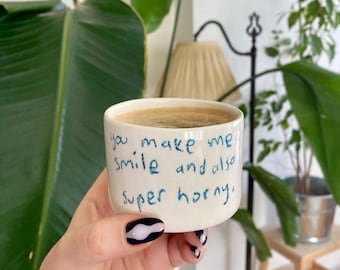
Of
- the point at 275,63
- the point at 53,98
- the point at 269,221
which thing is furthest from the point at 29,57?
the point at 269,221

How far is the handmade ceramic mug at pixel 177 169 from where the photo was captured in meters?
0.33

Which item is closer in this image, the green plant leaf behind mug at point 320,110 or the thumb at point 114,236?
the thumb at point 114,236

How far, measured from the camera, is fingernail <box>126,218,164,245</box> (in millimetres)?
351

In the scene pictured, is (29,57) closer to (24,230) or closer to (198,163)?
(24,230)

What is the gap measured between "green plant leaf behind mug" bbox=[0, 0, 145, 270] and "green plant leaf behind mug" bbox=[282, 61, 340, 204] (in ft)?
1.01

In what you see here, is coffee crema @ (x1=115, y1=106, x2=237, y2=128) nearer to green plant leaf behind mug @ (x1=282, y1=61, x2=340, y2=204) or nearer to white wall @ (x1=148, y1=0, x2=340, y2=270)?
green plant leaf behind mug @ (x1=282, y1=61, x2=340, y2=204)

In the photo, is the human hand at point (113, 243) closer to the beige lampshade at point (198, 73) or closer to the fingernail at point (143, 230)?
the fingernail at point (143, 230)

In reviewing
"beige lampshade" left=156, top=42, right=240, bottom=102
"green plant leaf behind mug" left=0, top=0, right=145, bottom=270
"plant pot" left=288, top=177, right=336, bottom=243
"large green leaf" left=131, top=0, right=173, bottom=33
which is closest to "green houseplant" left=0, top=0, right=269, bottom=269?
"green plant leaf behind mug" left=0, top=0, right=145, bottom=270

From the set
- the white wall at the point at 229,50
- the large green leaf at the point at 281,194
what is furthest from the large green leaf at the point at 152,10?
the large green leaf at the point at 281,194

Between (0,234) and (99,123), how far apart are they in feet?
0.55

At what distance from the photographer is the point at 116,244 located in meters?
0.37

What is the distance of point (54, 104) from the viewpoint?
54 centimetres

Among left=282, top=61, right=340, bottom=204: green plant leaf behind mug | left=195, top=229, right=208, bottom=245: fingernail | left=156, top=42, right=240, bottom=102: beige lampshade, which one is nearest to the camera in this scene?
left=195, top=229, right=208, bottom=245: fingernail

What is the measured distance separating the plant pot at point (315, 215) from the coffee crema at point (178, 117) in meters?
0.89
